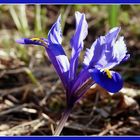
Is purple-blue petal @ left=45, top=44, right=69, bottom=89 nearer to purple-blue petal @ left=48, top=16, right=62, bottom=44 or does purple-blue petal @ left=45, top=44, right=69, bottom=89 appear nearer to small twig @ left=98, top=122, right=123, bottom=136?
purple-blue petal @ left=48, top=16, right=62, bottom=44

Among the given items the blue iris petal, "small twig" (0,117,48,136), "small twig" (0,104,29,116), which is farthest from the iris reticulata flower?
"small twig" (0,104,29,116)

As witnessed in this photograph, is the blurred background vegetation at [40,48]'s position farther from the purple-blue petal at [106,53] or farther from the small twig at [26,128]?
the purple-blue petal at [106,53]

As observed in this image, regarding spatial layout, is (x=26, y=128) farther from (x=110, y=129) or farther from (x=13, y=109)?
(x=110, y=129)

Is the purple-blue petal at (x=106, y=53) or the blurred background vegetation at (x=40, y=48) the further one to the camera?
the blurred background vegetation at (x=40, y=48)

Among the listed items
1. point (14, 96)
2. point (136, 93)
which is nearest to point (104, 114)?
point (136, 93)

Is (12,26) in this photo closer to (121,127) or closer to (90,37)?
(90,37)

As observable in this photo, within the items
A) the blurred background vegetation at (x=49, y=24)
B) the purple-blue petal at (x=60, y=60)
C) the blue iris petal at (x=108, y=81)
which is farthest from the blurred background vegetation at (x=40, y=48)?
the blue iris petal at (x=108, y=81)
